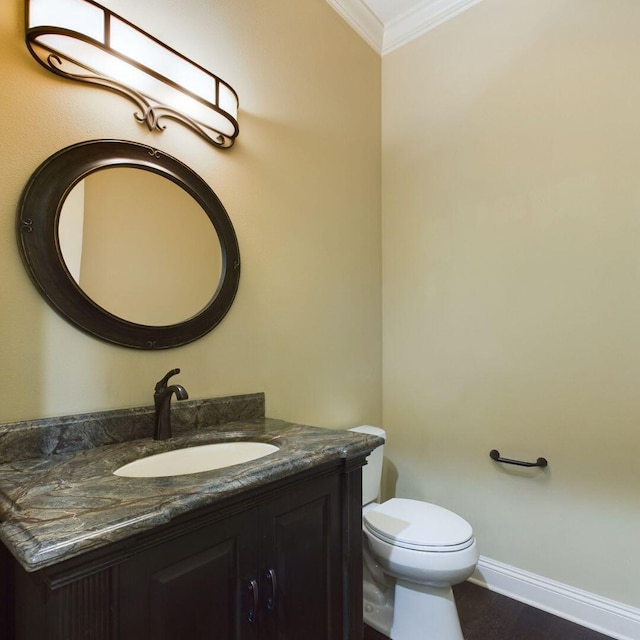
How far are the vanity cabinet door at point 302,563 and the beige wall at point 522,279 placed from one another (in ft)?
3.85

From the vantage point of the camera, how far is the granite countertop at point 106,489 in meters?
0.60

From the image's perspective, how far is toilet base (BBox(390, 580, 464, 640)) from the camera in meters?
1.49

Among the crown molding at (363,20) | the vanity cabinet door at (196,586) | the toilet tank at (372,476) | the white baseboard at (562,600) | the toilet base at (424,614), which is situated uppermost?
the crown molding at (363,20)

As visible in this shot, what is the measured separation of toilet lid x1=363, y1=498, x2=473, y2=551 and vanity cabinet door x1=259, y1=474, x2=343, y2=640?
1.55 ft

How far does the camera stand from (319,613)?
1.05 meters

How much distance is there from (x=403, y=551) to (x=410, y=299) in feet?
4.15

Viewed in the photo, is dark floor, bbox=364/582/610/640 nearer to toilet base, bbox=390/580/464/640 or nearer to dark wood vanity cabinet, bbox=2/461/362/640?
toilet base, bbox=390/580/464/640

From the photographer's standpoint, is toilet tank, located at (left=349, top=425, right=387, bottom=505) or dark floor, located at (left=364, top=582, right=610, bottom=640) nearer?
dark floor, located at (left=364, top=582, right=610, bottom=640)

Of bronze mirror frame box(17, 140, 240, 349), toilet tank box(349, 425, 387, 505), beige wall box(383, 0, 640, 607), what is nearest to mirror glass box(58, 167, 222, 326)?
bronze mirror frame box(17, 140, 240, 349)

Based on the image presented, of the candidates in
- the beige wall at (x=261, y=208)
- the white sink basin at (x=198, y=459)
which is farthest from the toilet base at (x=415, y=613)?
the white sink basin at (x=198, y=459)

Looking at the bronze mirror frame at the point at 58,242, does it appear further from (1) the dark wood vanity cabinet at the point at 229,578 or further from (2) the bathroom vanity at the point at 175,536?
(1) the dark wood vanity cabinet at the point at 229,578

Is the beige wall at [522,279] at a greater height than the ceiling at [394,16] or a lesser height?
lesser

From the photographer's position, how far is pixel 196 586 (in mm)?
794

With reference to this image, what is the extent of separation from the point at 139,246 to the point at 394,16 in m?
2.07
